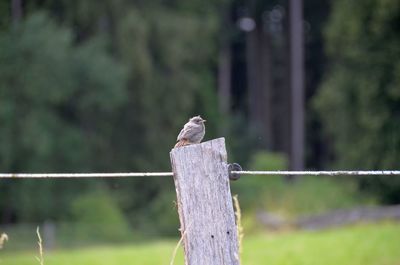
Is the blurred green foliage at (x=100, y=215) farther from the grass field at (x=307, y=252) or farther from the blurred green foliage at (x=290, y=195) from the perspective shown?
the grass field at (x=307, y=252)

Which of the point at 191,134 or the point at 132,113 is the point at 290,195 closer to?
the point at 132,113

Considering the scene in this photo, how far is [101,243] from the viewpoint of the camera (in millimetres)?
26812

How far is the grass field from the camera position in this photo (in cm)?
1404

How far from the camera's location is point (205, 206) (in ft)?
14.4

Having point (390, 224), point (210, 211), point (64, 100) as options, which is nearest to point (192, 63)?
point (64, 100)

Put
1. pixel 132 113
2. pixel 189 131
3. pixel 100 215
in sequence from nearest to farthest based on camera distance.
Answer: pixel 189 131 < pixel 100 215 < pixel 132 113

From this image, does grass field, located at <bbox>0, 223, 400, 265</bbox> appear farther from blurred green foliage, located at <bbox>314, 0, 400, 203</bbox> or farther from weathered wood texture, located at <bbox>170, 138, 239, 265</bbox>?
weathered wood texture, located at <bbox>170, 138, 239, 265</bbox>

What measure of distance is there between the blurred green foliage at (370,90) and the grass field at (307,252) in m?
8.83

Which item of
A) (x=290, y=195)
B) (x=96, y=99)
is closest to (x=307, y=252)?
(x=290, y=195)

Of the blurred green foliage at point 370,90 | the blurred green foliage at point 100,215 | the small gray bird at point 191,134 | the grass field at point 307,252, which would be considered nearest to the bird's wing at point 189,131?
the small gray bird at point 191,134

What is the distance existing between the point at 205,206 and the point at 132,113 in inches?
1159

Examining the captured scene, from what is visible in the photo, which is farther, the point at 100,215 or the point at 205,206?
the point at 100,215

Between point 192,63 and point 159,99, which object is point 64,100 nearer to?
point 159,99

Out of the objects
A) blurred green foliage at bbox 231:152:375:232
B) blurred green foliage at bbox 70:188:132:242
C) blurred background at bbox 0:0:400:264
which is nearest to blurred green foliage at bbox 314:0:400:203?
blurred background at bbox 0:0:400:264
